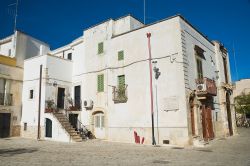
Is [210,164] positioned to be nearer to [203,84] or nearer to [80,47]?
[203,84]

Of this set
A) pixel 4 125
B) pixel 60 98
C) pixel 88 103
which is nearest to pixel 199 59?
pixel 88 103

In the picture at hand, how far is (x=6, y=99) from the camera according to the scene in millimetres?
20500

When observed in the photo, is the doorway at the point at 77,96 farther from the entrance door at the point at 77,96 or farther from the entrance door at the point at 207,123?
the entrance door at the point at 207,123

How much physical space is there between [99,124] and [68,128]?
274 centimetres

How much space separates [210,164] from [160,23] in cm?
1152

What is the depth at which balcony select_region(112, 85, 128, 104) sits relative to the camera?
58.6 feet

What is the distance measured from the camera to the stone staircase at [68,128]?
1760cm

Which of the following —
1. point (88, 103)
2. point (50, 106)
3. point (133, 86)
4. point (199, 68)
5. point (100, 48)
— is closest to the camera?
point (133, 86)

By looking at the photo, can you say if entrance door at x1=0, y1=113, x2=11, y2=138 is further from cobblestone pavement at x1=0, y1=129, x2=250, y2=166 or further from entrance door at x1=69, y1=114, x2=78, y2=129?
cobblestone pavement at x1=0, y1=129, x2=250, y2=166

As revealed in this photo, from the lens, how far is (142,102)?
16.8 metres

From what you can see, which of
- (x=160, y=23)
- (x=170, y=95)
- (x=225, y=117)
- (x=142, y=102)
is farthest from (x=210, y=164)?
(x=225, y=117)

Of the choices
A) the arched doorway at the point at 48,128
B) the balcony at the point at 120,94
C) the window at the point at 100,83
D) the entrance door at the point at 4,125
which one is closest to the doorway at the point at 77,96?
the window at the point at 100,83

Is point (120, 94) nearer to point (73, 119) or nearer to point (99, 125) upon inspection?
point (99, 125)

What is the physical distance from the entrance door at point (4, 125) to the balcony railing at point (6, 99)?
101cm
